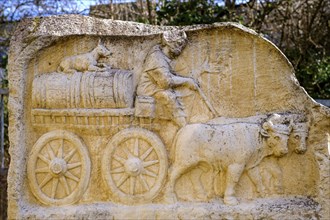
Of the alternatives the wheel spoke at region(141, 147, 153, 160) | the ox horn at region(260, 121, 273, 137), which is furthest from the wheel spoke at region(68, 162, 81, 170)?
the ox horn at region(260, 121, 273, 137)

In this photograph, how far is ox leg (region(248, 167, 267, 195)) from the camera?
3.15 m

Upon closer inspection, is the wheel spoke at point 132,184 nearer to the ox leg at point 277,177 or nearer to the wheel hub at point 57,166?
the wheel hub at point 57,166

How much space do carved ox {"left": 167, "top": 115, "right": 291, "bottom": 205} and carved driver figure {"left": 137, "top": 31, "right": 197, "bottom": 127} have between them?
169 mm

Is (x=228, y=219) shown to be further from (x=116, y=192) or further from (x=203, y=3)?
(x=203, y=3)

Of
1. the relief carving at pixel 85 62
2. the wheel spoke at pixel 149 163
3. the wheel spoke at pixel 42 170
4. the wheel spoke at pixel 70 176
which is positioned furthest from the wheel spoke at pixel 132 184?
the relief carving at pixel 85 62

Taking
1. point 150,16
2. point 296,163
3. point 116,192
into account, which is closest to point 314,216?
point 296,163

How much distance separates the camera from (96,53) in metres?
3.19

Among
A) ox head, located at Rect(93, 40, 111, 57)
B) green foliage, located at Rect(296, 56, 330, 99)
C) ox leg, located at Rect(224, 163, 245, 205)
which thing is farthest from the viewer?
green foliage, located at Rect(296, 56, 330, 99)

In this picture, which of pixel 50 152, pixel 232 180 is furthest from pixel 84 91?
pixel 232 180

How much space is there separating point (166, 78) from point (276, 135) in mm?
916

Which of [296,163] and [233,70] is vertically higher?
[233,70]

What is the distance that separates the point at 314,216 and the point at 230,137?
850mm

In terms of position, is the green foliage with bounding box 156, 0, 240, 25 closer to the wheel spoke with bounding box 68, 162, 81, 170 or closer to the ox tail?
the ox tail

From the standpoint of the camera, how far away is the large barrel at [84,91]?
3090 millimetres
